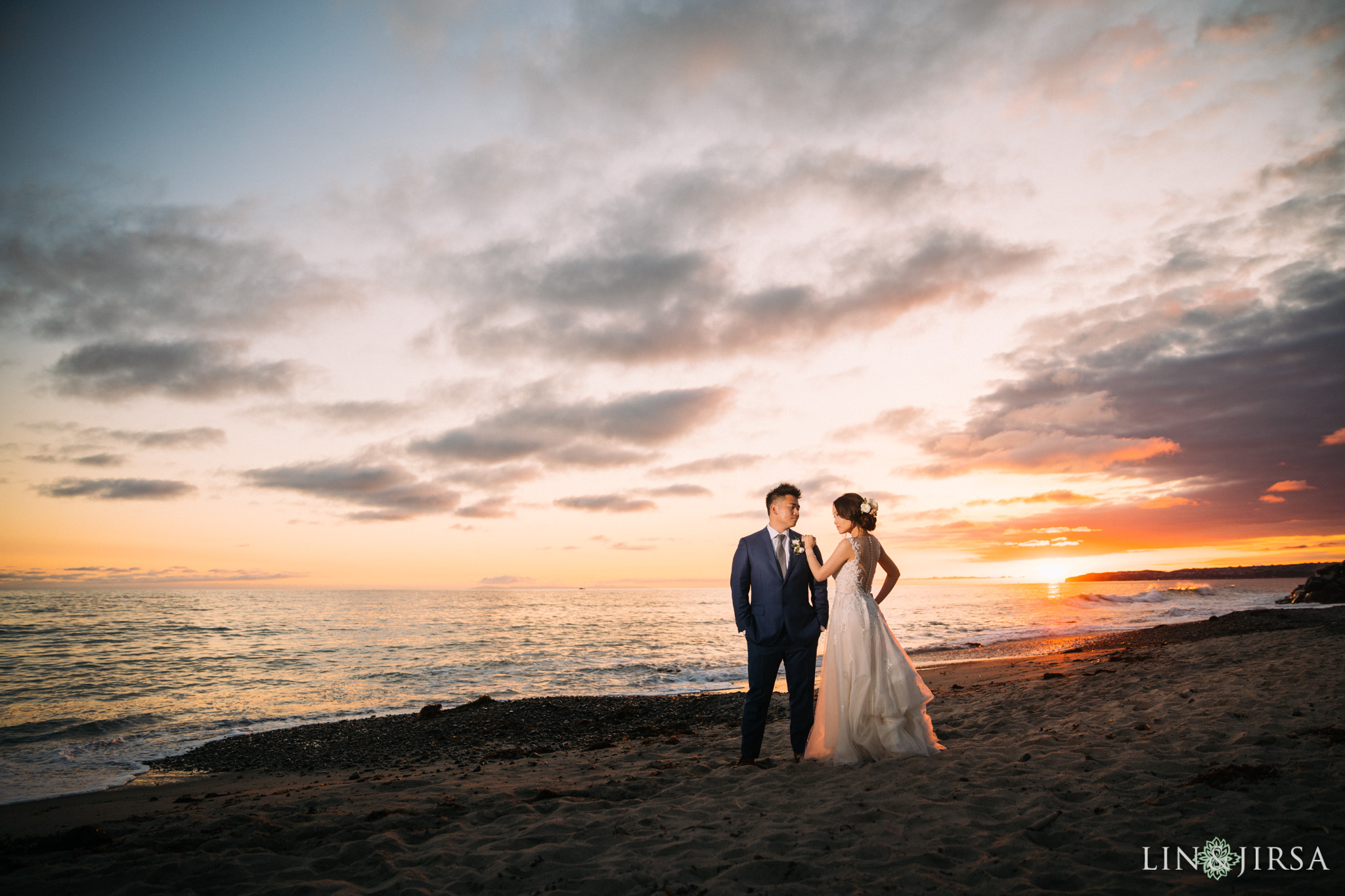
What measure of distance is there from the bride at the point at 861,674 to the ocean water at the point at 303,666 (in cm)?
1077

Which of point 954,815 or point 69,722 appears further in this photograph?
point 69,722

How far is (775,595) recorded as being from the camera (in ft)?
21.3

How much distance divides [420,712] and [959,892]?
39.8ft

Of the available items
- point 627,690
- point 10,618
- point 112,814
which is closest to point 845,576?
point 112,814

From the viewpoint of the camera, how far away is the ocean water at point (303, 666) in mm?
12086

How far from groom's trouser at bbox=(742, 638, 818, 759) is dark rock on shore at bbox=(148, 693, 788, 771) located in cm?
381

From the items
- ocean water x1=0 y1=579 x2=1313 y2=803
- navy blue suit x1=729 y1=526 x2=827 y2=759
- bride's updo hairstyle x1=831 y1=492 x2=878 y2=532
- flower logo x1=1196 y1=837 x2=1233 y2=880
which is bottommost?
ocean water x1=0 y1=579 x2=1313 y2=803

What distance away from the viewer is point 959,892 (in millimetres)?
3383

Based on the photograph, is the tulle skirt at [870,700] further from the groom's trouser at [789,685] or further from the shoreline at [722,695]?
the shoreline at [722,695]

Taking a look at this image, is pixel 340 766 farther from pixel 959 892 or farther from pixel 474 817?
pixel 959 892

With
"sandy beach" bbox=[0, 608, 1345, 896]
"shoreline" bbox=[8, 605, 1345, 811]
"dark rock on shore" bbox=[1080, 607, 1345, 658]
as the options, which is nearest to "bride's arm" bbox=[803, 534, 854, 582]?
"sandy beach" bbox=[0, 608, 1345, 896]

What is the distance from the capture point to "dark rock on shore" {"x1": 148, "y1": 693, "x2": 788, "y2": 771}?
966 cm

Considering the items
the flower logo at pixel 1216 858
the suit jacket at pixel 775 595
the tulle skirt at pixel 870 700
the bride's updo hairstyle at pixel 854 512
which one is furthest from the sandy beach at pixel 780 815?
the bride's updo hairstyle at pixel 854 512

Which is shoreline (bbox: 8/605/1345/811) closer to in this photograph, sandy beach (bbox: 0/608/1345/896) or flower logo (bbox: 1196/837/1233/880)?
sandy beach (bbox: 0/608/1345/896)
